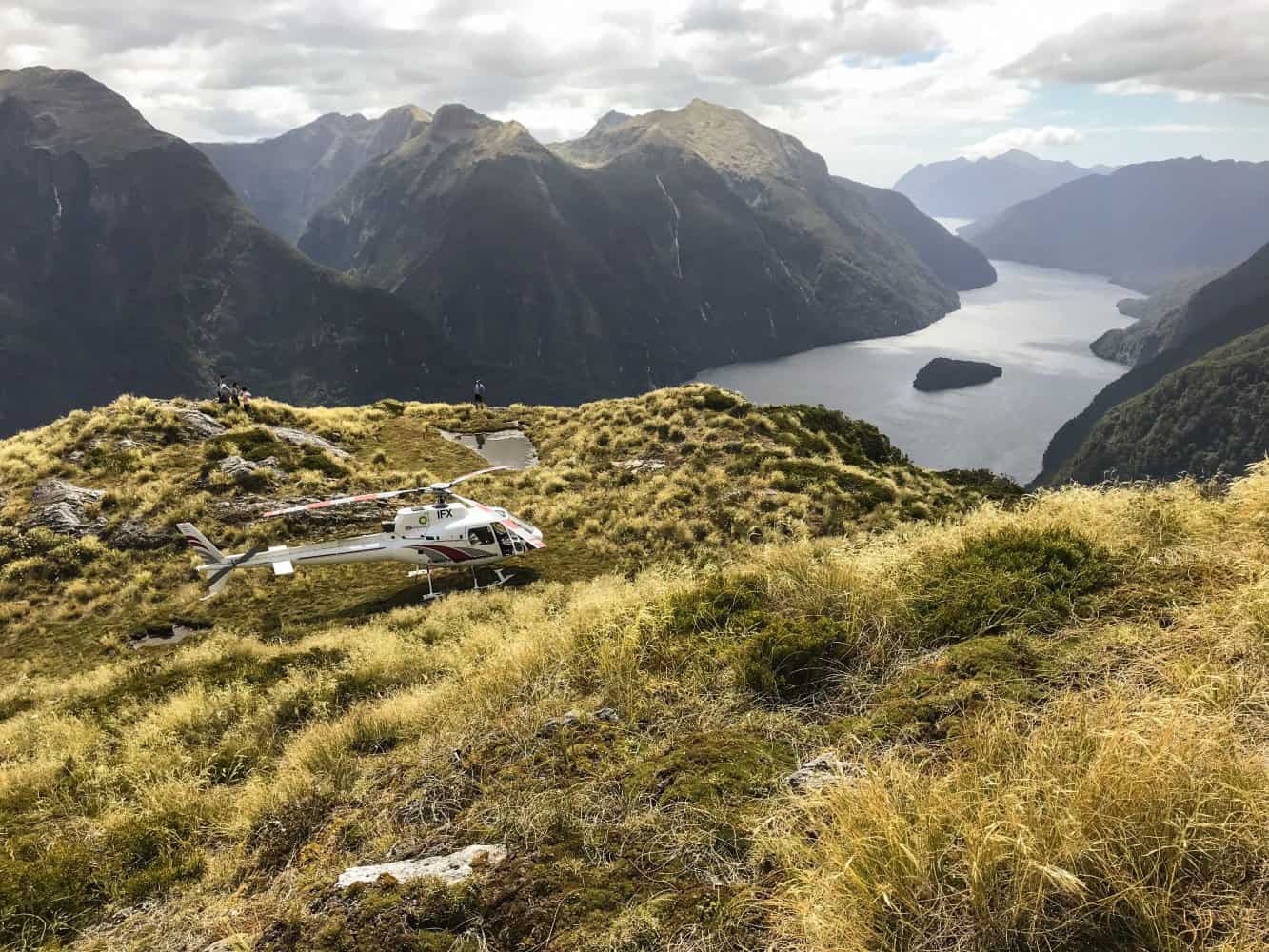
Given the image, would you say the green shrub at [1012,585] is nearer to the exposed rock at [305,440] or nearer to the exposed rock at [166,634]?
the exposed rock at [166,634]

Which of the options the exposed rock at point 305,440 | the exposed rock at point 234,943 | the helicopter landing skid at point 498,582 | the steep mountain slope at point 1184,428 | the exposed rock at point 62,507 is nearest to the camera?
the exposed rock at point 234,943

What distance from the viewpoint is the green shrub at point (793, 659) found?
21.8ft

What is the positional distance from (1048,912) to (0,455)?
37.8 meters

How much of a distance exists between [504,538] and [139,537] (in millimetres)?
13733

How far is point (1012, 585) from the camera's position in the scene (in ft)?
25.1

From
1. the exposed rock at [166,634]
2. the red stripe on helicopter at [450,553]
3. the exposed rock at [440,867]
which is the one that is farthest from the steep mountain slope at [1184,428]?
the exposed rock at [440,867]

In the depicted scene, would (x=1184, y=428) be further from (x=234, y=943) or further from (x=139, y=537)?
(x=234, y=943)

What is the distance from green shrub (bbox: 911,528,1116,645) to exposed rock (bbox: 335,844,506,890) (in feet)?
16.5

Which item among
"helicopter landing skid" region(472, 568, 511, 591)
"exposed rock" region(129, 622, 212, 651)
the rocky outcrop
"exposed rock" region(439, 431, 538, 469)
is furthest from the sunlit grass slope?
"exposed rock" region(439, 431, 538, 469)

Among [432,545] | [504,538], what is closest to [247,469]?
[432,545]

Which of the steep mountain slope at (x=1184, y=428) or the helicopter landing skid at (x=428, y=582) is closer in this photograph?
the helicopter landing skid at (x=428, y=582)

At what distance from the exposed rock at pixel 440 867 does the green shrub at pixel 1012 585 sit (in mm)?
5044

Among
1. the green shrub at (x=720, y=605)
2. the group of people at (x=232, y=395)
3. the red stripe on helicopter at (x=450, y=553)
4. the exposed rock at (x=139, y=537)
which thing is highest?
the group of people at (x=232, y=395)

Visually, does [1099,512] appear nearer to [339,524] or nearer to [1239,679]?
[1239,679]
